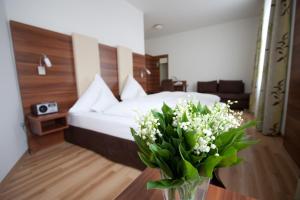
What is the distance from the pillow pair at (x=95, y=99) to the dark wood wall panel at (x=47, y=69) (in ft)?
0.63

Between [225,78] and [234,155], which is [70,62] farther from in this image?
[225,78]

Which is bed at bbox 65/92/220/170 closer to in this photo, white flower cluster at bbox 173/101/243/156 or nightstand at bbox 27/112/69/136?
nightstand at bbox 27/112/69/136

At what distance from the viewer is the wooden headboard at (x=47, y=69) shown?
5.69 ft

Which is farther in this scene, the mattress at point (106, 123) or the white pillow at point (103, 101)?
the white pillow at point (103, 101)

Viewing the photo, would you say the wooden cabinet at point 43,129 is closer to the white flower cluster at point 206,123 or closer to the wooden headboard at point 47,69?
the wooden headboard at point 47,69

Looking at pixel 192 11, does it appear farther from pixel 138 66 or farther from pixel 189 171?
pixel 189 171

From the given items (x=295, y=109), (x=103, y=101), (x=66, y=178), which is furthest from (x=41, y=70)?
(x=295, y=109)

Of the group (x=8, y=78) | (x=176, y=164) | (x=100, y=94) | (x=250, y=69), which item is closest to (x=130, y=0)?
(x=100, y=94)

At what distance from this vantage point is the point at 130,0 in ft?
10.3

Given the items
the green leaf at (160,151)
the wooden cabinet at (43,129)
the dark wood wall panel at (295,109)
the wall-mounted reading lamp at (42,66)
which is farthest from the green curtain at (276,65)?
the wall-mounted reading lamp at (42,66)

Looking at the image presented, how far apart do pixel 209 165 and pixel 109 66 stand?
2847 millimetres

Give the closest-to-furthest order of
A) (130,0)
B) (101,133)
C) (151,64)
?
(101,133) → (130,0) → (151,64)

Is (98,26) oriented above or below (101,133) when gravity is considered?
above

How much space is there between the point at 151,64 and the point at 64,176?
16.4 feet
